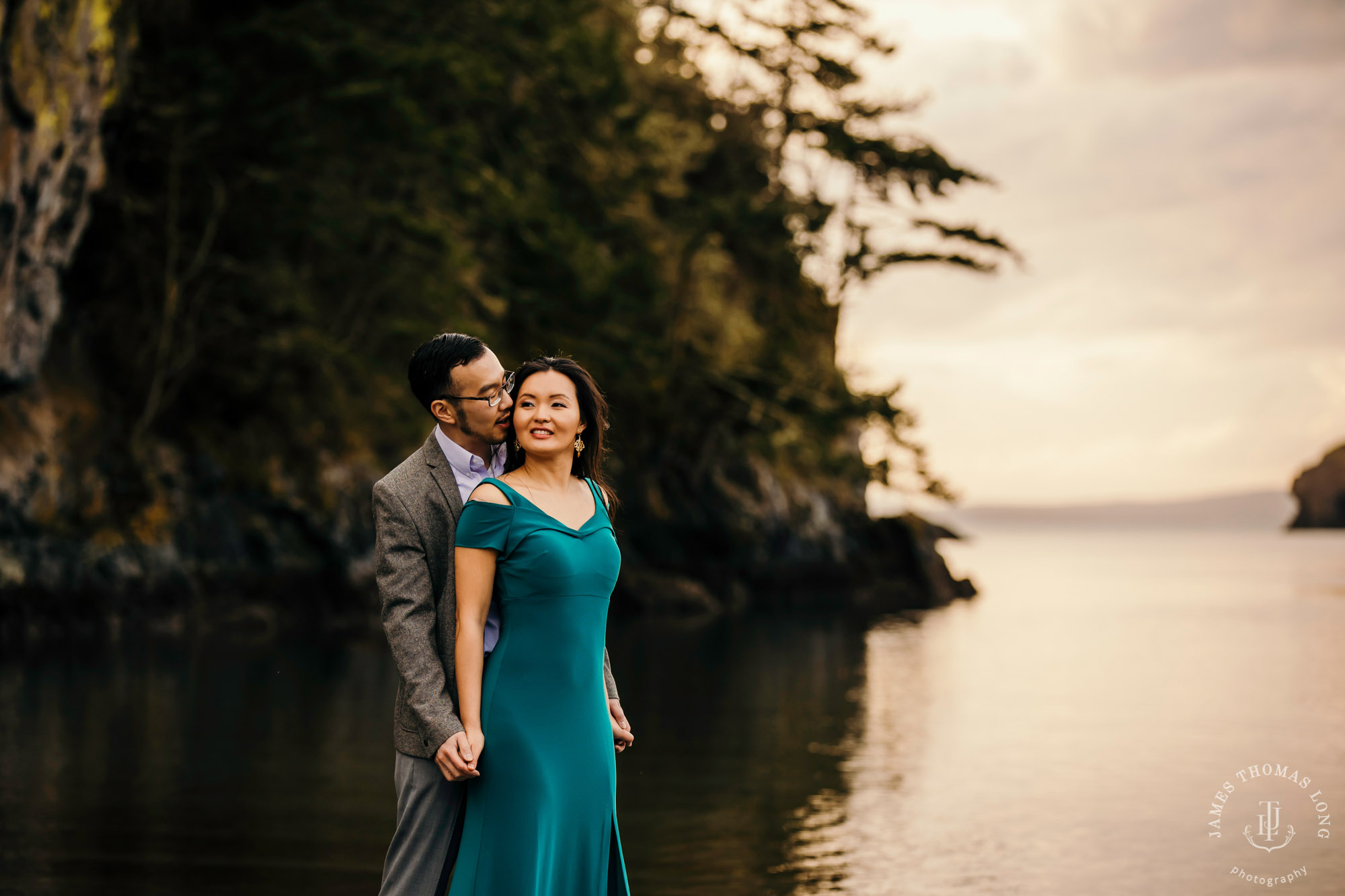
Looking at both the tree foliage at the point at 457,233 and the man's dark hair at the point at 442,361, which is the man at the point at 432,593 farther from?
the tree foliage at the point at 457,233

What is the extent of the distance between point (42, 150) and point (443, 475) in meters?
15.4

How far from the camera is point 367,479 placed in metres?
25.8

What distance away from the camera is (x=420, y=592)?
12.8ft

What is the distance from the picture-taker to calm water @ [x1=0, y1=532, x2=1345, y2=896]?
767 cm

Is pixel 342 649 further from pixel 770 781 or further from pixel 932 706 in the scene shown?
pixel 770 781

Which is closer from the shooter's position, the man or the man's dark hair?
the man

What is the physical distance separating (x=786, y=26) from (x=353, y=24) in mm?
14264

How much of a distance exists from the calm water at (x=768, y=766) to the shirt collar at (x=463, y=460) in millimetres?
3648

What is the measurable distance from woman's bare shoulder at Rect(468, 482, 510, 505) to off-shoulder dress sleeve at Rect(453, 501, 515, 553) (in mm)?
18

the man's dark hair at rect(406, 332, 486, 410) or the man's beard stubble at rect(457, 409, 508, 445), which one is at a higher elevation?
the man's dark hair at rect(406, 332, 486, 410)

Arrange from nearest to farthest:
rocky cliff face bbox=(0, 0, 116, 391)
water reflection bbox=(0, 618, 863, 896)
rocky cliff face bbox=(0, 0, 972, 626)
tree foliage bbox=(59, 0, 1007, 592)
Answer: water reflection bbox=(0, 618, 863, 896)
rocky cliff face bbox=(0, 0, 116, 391)
rocky cliff face bbox=(0, 0, 972, 626)
tree foliage bbox=(59, 0, 1007, 592)

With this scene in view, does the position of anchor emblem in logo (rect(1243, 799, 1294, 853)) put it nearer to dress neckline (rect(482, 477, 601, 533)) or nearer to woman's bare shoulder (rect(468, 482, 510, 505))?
dress neckline (rect(482, 477, 601, 533))

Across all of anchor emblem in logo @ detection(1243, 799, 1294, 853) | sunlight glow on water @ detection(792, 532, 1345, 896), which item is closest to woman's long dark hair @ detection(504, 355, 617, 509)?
sunlight glow on water @ detection(792, 532, 1345, 896)

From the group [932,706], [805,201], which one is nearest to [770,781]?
[932,706]
